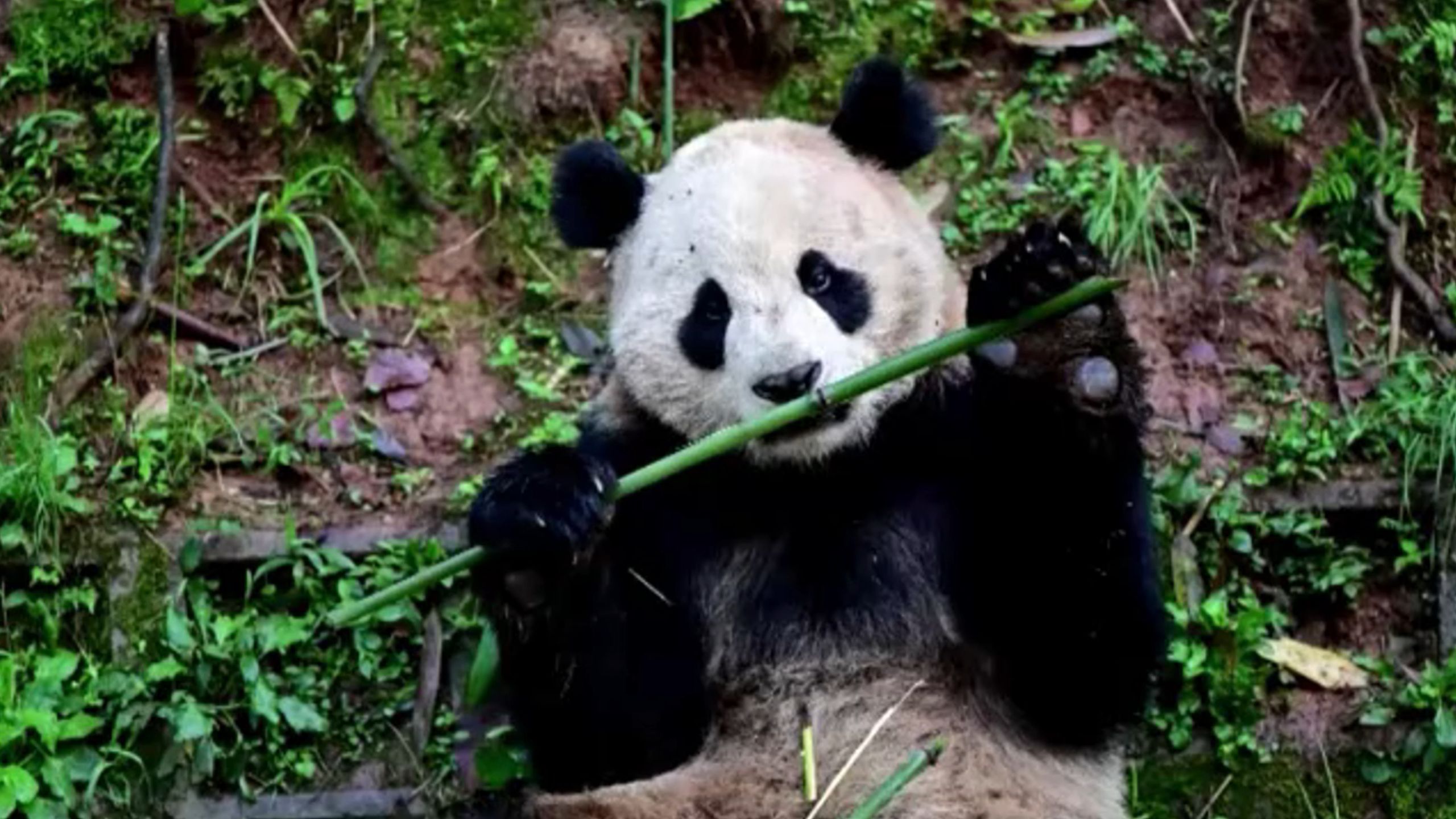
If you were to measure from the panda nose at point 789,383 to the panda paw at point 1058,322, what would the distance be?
35 centimetres

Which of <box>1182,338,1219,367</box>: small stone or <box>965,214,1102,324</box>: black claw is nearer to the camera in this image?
<box>965,214,1102,324</box>: black claw

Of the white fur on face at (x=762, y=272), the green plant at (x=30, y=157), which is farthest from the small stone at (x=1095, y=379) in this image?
the green plant at (x=30, y=157)

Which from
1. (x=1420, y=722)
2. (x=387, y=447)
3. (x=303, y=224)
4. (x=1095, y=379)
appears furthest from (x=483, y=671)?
(x=1420, y=722)

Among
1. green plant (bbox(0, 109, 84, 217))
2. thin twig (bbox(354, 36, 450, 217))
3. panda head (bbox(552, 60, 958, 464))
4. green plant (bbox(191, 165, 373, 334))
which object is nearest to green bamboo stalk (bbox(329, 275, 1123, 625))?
panda head (bbox(552, 60, 958, 464))

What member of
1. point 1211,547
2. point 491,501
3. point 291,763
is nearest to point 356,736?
point 291,763

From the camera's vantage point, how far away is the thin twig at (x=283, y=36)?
842 cm

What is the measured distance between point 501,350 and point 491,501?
2647 millimetres

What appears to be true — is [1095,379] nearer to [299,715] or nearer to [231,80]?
[299,715]

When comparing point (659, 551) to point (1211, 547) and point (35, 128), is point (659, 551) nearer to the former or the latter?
point (1211, 547)

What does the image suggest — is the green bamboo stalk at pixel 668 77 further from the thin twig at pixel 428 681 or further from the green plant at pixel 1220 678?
the green plant at pixel 1220 678

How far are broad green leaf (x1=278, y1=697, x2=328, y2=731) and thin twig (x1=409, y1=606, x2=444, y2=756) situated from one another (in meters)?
0.28

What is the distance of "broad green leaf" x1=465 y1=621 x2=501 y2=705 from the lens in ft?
22.5

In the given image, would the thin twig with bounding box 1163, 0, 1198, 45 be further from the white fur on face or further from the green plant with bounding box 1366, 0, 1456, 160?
the white fur on face

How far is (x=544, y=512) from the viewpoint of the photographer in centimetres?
523
